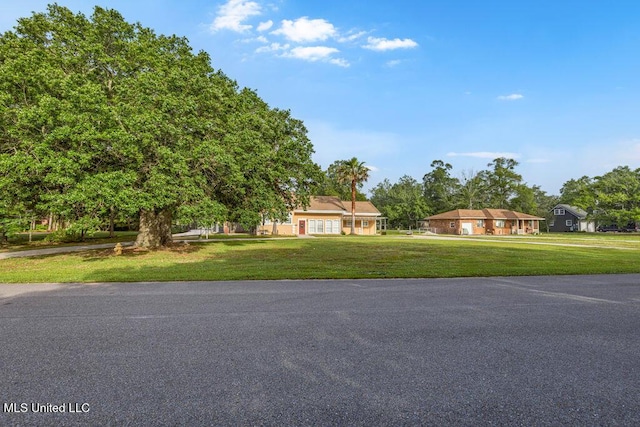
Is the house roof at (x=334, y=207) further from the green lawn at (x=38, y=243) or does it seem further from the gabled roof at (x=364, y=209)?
the green lawn at (x=38, y=243)

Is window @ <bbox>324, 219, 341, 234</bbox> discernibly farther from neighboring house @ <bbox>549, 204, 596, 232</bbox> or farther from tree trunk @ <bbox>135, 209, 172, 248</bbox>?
neighboring house @ <bbox>549, 204, 596, 232</bbox>

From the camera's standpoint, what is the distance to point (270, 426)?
2.76 metres

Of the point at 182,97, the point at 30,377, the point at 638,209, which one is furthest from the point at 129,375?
the point at 638,209

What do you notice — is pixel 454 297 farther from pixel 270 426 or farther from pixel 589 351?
pixel 270 426

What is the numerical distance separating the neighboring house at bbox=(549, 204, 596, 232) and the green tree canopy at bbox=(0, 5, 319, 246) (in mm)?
69279

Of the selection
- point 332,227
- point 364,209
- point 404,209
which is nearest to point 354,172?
point 364,209

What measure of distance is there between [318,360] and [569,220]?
8067 cm

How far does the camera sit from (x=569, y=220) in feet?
222

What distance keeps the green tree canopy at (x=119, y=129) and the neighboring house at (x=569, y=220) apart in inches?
2728

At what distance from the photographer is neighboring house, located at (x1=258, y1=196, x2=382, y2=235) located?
139 ft

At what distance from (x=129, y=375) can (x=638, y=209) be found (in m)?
66.2

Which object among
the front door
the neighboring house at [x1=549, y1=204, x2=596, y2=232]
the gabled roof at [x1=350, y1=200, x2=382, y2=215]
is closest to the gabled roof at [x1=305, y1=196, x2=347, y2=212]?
the gabled roof at [x1=350, y1=200, x2=382, y2=215]

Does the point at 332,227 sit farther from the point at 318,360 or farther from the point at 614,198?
the point at 614,198

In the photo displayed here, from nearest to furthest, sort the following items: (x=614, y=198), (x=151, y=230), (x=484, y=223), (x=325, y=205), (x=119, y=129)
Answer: (x=119, y=129)
(x=151, y=230)
(x=325, y=205)
(x=614, y=198)
(x=484, y=223)
